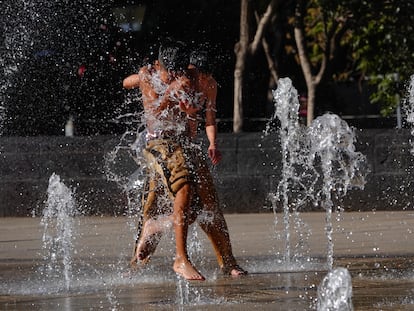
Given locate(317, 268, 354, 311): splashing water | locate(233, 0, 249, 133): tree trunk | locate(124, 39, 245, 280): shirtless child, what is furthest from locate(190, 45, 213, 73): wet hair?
locate(233, 0, 249, 133): tree trunk

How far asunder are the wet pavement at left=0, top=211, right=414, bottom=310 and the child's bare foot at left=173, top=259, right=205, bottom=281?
2.0 inches

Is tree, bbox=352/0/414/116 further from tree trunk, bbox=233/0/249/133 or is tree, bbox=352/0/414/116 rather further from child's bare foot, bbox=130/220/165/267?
child's bare foot, bbox=130/220/165/267

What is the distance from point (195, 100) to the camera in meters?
8.16

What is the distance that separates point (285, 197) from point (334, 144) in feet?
2.38

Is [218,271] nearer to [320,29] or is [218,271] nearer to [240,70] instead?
[240,70]

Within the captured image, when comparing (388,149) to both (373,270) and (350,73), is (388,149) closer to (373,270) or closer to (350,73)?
(373,270)

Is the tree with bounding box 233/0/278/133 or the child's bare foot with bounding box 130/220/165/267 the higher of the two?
the tree with bounding box 233/0/278/133

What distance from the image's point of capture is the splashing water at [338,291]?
5379mm

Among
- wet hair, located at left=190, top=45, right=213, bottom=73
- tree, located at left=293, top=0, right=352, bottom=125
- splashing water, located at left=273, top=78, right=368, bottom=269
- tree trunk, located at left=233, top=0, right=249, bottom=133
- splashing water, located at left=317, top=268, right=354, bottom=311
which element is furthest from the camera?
tree, located at left=293, top=0, right=352, bottom=125

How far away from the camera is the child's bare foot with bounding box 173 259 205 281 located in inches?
309

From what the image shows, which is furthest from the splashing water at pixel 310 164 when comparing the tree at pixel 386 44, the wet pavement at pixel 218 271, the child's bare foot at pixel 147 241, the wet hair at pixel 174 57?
the tree at pixel 386 44

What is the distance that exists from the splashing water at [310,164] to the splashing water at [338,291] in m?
6.70

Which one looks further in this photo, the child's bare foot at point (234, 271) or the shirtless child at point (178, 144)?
the child's bare foot at point (234, 271)

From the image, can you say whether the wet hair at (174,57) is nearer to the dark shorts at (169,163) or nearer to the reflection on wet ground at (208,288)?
the dark shorts at (169,163)
